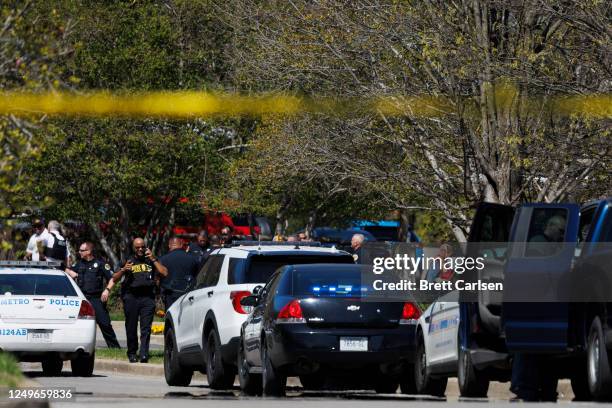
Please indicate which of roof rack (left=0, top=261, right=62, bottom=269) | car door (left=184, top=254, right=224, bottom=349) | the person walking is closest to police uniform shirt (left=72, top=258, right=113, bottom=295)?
roof rack (left=0, top=261, right=62, bottom=269)

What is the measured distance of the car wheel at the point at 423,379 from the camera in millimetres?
18141

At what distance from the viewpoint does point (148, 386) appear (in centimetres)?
2095

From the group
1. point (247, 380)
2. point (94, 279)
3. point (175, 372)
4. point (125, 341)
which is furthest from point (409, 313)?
point (125, 341)

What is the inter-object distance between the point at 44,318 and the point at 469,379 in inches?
283

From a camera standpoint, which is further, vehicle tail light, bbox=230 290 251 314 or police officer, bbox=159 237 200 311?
police officer, bbox=159 237 200 311

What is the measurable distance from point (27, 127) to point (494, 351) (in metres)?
5.10

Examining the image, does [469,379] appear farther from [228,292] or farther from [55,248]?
[55,248]

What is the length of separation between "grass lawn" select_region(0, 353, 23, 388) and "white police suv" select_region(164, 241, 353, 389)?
233 inches

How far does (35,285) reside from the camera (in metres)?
22.3

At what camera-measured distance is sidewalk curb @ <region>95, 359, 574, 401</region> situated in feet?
61.3

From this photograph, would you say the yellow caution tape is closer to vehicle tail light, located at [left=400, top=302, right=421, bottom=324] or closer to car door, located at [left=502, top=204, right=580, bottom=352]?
vehicle tail light, located at [left=400, top=302, right=421, bottom=324]

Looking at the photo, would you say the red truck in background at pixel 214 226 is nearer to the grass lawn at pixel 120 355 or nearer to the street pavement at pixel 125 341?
the street pavement at pixel 125 341

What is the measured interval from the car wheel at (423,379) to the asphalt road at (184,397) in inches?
6.0

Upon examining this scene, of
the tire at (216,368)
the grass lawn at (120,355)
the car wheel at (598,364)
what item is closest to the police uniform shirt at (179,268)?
the grass lawn at (120,355)
